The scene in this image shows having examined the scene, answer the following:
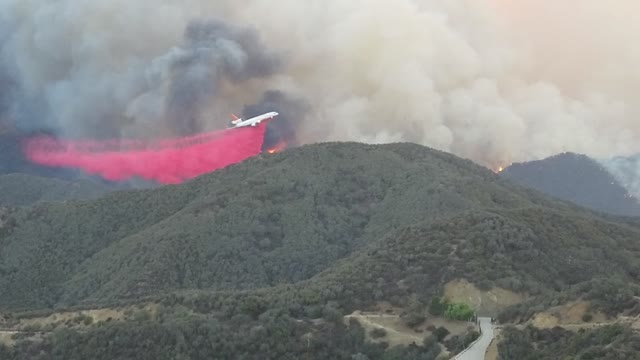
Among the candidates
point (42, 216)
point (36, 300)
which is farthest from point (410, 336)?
point (42, 216)

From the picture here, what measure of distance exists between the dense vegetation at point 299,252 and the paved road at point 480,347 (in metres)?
2.62

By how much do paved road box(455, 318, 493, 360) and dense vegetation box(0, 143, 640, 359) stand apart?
262 cm

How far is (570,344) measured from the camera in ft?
218

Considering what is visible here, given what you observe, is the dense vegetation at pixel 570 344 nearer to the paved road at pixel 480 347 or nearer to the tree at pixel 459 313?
→ the paved road at pixel 480 347

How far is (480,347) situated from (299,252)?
62788 millimetres

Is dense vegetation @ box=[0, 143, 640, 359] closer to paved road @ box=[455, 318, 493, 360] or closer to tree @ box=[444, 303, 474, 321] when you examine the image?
tree @ box=[444, 303, 474, 321]

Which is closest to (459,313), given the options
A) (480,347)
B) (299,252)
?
(480,347)

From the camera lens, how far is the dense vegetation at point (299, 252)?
85625mm

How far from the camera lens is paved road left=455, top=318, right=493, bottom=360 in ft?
243

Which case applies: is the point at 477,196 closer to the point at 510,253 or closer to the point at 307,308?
the point at 510,253

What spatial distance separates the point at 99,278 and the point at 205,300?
43546 mm

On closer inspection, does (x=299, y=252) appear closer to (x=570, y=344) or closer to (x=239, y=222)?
(x=239, y=222)

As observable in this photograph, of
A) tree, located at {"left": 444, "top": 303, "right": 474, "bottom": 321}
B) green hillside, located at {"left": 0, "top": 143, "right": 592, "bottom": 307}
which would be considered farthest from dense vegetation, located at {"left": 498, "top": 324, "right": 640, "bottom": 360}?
green hillside, located at {"left": 0, "top": 143, "right": 592, "bottom": 307}

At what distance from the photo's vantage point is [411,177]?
155 m
